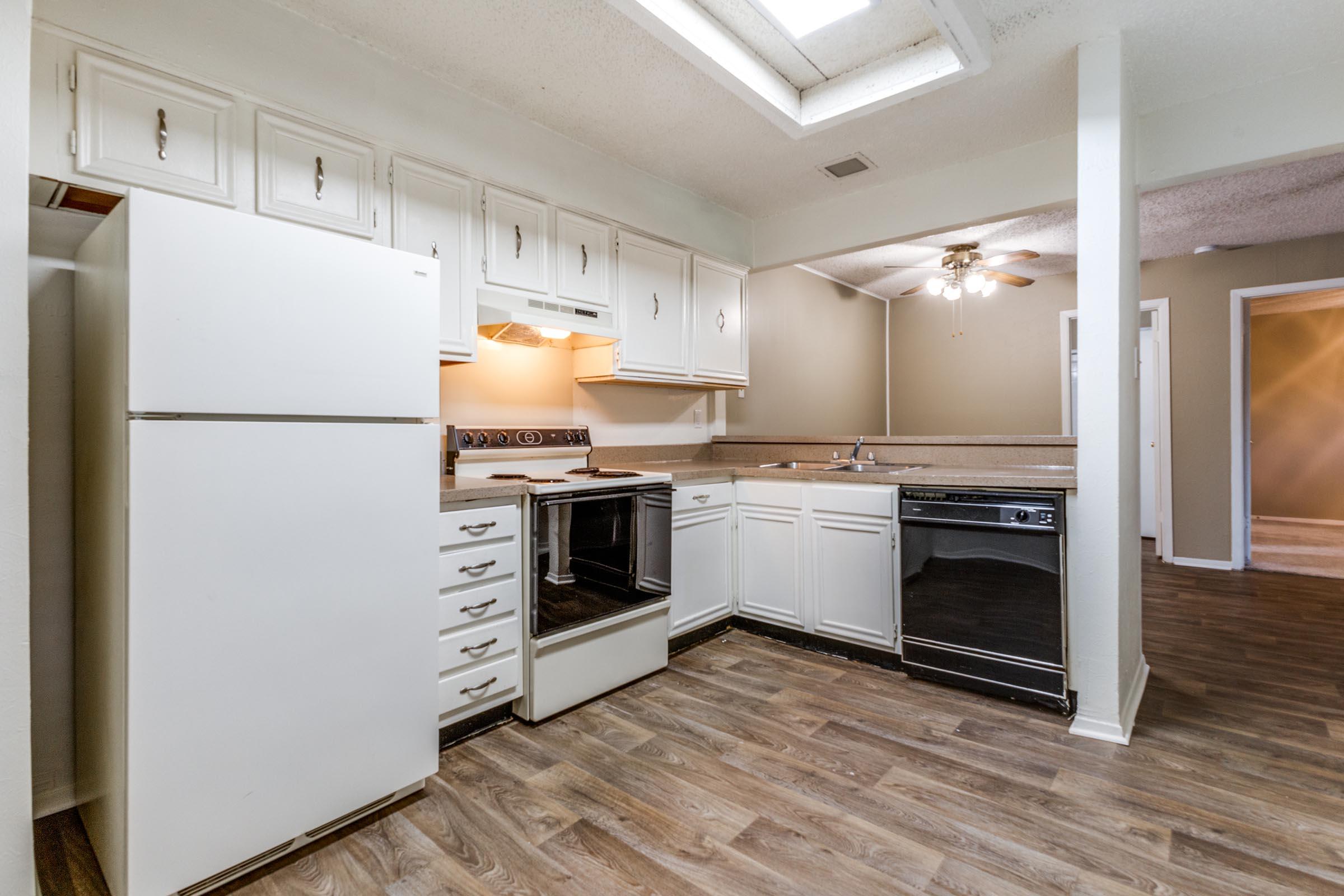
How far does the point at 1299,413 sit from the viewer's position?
6547 mm

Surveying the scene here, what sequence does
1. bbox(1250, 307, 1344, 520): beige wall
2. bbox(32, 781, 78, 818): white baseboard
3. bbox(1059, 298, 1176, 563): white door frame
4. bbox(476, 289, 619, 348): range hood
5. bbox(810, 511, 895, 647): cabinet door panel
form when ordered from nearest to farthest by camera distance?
1. bbox(32, 781, 78, 818): white baseboard
2. bbox(476, 289, 619, 348): range hood
3. bbox(810, 511, 895, 647): cabinet door panel
4. bbox(1059, 298, 1176, 563): white door frame
5. bbox(1250, 307, 1344, 520): beige wall

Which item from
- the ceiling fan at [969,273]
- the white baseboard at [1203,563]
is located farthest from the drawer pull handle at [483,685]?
the white baseboard at [1203,563]

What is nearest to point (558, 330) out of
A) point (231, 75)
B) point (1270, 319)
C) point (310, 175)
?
point (310, 175)

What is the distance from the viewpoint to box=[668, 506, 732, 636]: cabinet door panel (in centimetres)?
295

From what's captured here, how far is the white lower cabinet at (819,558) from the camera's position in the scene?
2.77 metres

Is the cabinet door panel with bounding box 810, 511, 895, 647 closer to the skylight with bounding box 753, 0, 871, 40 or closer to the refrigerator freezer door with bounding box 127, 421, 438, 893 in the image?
the refrigerator freezer door with bounding box 127, 421, 438, 893

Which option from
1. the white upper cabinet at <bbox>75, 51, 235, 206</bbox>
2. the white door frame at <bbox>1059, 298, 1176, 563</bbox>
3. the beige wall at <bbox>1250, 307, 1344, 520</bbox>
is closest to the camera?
the white upper cabinet at <bbox>75, 51, 235, 206</bbox>

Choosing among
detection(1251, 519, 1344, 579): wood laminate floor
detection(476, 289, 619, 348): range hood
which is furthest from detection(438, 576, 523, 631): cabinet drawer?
detection(1251, 519, 1344, 579): wood laminate floor

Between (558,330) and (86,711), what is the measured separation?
201 cm

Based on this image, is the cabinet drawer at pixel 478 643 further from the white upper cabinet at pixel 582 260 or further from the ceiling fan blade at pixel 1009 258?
the ceiling fan blade at pixel 1009 258

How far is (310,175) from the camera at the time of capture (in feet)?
6.72

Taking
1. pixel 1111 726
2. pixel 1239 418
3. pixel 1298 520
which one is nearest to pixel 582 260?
pixel 1111 726

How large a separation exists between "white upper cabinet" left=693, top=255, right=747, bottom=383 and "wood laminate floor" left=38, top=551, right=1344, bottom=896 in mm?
1832

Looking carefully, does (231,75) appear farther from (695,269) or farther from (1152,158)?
(1152,158)
